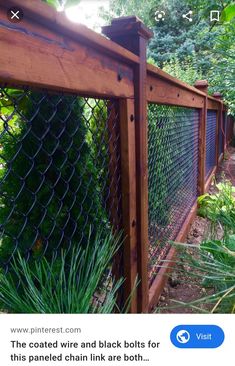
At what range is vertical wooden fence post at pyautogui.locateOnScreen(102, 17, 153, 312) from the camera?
134cm

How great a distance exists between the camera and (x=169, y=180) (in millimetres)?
2486

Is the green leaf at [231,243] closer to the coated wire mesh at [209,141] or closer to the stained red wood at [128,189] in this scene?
the stained red wood at [128,189]

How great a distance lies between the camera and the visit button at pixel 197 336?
2.34 ft

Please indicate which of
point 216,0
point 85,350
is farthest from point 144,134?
point 216,0

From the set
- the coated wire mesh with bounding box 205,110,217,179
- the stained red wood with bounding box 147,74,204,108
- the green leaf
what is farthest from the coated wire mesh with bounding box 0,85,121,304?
the coated wire mesh with bounding box 205,110,217,179

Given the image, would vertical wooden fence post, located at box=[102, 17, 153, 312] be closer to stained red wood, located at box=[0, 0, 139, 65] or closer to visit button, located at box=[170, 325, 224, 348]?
stained red wood, located at box=[0, 0, 139, 65]

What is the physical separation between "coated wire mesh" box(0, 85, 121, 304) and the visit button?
1.22 ft

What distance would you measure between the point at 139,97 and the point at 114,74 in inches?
9.8

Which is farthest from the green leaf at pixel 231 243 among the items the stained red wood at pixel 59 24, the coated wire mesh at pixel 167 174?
the stained red wood at pixel 59 24

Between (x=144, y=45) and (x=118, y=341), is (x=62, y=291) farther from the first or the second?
(x=144, y=45)

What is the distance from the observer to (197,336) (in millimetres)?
726

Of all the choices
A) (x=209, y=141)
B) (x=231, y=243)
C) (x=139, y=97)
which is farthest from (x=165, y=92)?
(x=209, y=141)

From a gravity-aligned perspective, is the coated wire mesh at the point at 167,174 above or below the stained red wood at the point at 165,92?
below

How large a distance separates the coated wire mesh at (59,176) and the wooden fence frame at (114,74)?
0.07 metres
